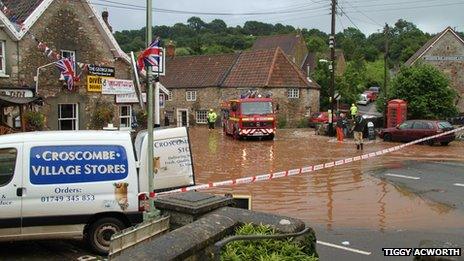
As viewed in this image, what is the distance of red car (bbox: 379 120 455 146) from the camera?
27.3m

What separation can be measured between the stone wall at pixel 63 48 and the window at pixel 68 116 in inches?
9.1

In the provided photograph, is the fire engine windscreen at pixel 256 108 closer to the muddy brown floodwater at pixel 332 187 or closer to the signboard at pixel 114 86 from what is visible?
the muddy brown floodwater at pixel 332 187

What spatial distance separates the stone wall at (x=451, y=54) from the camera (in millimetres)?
52219

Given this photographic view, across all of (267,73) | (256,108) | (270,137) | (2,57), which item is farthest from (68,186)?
(267,73)

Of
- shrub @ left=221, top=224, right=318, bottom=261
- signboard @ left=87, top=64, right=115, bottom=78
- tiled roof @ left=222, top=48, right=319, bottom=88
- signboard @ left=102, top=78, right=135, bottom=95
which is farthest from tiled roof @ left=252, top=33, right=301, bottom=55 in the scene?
shrub @ left=221, top=224, right=318, bottom=261

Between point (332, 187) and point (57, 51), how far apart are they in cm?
1467

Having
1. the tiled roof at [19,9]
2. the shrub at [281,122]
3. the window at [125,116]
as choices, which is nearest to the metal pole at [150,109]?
the tiled roof at [19,9]

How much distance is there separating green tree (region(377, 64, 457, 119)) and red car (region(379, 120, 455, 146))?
9218 mm

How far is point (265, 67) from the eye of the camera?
47.5m

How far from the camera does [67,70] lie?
22.9 metres

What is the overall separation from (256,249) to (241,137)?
27.4 metres

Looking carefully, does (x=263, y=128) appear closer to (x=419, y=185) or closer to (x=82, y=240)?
(x=419, y=185)

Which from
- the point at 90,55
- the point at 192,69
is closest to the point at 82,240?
the point at 90,55

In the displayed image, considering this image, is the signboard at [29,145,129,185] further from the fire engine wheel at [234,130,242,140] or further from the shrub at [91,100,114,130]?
the fire engine wheel at [234,130,242,140]
